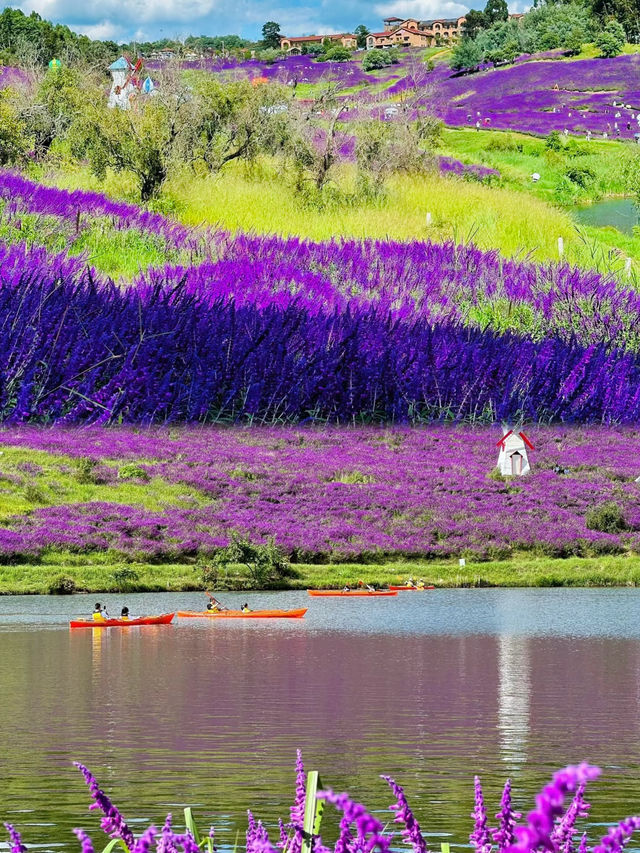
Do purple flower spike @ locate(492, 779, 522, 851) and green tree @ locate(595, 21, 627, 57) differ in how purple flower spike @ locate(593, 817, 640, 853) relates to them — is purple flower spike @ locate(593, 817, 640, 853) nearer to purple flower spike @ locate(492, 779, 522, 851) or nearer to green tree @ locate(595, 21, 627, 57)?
purple flower spike @ locate(492, 779, 522, 851)

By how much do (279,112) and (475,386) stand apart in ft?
72.7

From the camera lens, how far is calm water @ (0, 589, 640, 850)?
23.4 ft

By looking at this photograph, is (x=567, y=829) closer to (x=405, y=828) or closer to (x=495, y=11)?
(x=405, y=828)

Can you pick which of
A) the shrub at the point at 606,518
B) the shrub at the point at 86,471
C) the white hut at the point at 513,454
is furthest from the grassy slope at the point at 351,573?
the white hut at the point at 513,454

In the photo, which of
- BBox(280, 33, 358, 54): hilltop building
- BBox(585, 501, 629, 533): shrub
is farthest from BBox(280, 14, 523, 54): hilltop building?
BBox(585, 501, 629, 533): shrub

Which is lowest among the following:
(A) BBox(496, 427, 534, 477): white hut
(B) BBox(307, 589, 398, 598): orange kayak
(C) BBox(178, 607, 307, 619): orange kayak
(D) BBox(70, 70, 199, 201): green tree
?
(B) BBox(307, 589, 398, 598): orange kayak

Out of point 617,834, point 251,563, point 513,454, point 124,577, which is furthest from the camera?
point 513,454

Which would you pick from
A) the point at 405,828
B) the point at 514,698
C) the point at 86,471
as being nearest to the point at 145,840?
the point at 405,828

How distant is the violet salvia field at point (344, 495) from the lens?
66.3 ft

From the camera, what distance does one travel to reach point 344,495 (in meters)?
23.4

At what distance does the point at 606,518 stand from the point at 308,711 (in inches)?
596

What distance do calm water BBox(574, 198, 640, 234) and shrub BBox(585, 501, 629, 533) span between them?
16.4m

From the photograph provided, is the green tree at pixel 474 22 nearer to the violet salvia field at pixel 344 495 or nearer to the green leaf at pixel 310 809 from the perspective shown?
the violet salvia field at pixel 344 495

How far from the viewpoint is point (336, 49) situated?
4341 inches
